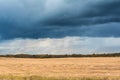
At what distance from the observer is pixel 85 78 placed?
39.4 metres

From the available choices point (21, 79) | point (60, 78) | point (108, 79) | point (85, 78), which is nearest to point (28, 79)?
point (21, 79)

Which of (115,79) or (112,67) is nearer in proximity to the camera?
(115,79)

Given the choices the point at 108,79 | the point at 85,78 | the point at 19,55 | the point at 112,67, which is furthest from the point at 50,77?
the point at 19,55

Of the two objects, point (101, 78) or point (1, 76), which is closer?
point (101, 78)

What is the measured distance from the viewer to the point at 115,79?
38.7 m

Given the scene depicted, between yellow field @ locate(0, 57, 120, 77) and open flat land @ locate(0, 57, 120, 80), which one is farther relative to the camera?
yellow field @ locate(0, 57, 120, 77)

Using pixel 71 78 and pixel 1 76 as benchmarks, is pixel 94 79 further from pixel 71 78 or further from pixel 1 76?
pixel 1 76

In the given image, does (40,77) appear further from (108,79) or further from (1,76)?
(108,79)

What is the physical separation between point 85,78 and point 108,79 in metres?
2.62

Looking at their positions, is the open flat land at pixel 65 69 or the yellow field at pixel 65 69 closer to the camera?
the open flat land at pixel 65 69

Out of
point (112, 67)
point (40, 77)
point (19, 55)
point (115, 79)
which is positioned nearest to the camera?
point (115, 79)

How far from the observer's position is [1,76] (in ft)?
139

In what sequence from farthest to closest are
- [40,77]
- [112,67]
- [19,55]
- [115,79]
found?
[19,55], [112,67], [40,77], [115,79]

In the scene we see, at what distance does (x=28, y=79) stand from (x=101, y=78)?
8454 mm
